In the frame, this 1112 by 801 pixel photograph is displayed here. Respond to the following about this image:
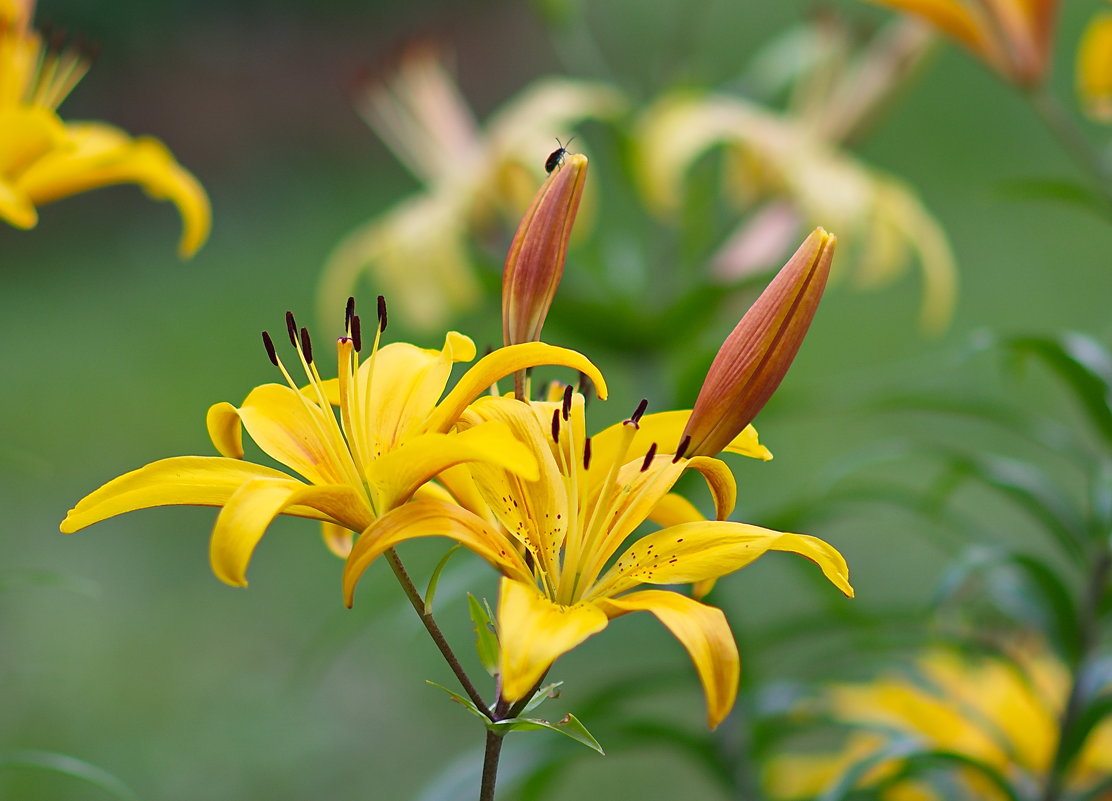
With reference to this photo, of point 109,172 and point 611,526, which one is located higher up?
point 109,172

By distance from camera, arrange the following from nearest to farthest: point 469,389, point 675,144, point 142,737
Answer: point 469,389
point 675,144
point 142,737

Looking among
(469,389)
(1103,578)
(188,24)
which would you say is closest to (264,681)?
(1103,578)

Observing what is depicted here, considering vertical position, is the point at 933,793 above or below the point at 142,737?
above

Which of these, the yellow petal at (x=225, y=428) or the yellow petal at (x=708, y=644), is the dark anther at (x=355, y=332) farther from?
the yellow petal at (x=708, y=644)

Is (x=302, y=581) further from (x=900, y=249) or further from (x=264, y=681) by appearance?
(x=900, y=249)

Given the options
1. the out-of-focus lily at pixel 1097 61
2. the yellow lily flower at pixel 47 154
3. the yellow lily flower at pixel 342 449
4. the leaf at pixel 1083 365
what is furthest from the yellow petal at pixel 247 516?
the out-of-focus lily at pixel 1097 61

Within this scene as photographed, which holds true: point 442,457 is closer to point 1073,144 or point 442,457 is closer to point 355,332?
point 355,332

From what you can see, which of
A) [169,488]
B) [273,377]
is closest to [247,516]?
[169,488]
